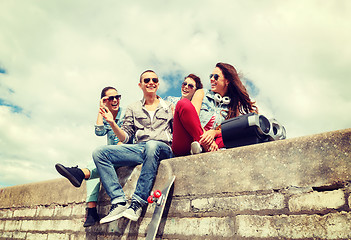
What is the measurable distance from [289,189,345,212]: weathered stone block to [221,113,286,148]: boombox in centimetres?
60

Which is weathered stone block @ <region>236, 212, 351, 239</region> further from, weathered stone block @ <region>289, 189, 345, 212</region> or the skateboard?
the skateboard

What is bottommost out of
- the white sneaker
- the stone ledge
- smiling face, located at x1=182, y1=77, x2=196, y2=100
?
the stone ledge

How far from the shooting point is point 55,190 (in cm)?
410

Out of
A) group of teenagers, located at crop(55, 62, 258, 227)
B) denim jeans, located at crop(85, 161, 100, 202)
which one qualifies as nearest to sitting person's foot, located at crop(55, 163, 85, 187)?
group of teenagers, located at crop(55, 62, 258, 227)

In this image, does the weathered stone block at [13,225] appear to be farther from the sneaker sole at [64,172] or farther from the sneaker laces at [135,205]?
the sneaker laces at [135,205]

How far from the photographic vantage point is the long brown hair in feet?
11.1

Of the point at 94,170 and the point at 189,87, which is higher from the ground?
the point at 189,87

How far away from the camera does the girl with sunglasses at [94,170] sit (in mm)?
3082

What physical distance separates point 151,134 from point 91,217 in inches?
43.5

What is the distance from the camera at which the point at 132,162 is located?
312cm

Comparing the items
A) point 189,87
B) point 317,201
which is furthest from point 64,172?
point 317,201

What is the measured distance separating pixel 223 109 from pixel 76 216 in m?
2.17

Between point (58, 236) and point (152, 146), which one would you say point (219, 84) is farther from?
point (58, 236)

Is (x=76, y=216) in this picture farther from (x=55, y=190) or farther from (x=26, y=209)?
(x=26, y=209)
